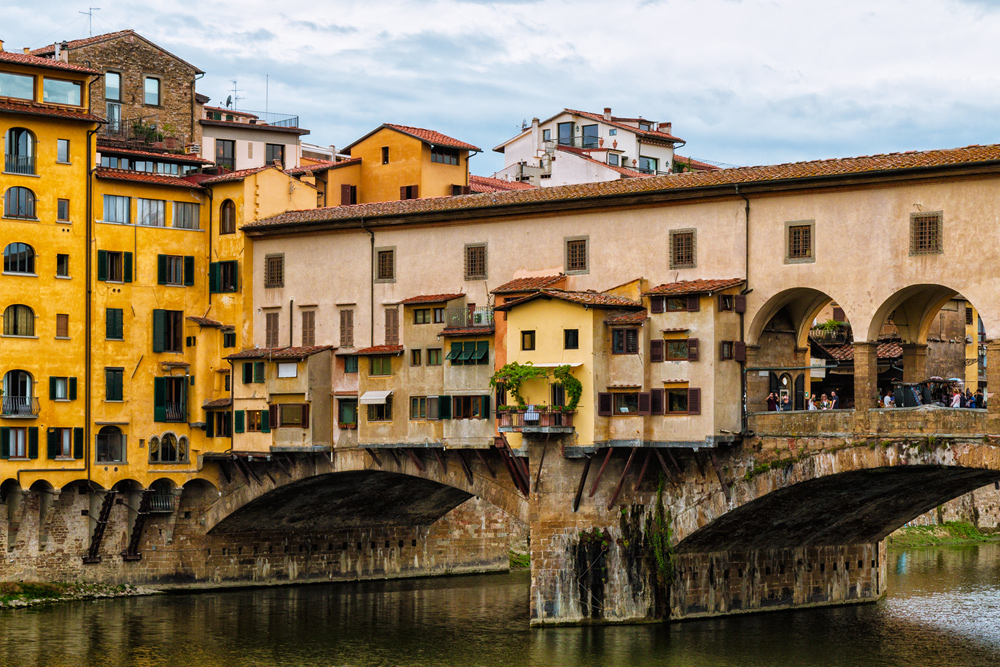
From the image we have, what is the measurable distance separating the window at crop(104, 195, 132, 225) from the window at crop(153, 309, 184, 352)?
3938 millimetres

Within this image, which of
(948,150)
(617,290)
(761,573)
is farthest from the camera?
(761,573)

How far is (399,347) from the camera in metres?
62.2

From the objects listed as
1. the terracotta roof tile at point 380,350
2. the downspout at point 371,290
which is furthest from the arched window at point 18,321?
the downspout at point 371,290

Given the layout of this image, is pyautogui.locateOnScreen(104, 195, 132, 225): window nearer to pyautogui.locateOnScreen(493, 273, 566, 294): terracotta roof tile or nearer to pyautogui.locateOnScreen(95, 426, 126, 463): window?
pyautogui.locateOnScreen(95, 426, 126, 463): window

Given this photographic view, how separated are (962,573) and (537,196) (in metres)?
28.7

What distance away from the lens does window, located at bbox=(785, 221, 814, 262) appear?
53.2 metres

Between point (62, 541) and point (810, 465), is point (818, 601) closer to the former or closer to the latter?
Result: point (810, 465)

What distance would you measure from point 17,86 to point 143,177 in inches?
243

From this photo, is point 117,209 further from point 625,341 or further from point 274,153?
point 625,341

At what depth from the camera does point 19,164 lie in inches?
2569

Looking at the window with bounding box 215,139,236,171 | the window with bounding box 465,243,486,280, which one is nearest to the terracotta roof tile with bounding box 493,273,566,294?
the window with bounding box 465,243,486,280

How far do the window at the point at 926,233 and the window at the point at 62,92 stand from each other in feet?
108

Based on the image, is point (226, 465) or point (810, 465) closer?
point (810, 465)

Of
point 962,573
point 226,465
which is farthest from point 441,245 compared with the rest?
point 962,573
